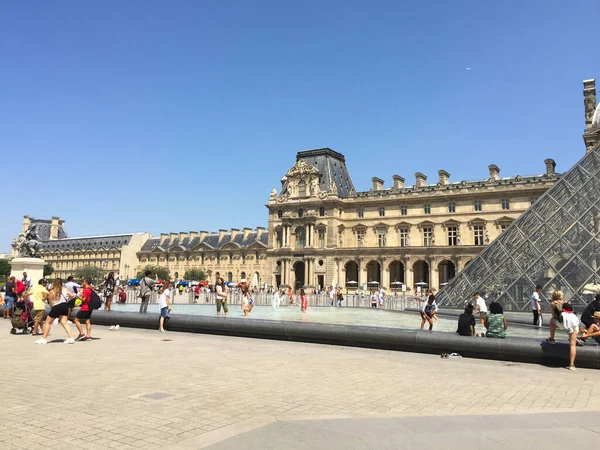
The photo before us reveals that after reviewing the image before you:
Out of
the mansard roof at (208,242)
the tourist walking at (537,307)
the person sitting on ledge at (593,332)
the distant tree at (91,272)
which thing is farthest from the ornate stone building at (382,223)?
the distant tree at (91,272)

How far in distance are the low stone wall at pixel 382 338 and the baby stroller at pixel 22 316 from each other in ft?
8.39

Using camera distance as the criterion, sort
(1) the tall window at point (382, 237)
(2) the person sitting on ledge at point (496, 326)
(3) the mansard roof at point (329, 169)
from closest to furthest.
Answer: (2) the person sitting on ledge at point (496, 326) → (1) the tall window at point (382, 237) → (3) the mansard roof at point (329, 169)

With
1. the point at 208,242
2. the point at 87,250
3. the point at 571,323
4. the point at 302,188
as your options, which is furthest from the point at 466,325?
the point at 87,250

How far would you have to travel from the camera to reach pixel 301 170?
63000 millimetres

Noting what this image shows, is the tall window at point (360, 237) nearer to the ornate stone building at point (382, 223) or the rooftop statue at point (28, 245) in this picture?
the ornate stone building at point (382, 223)

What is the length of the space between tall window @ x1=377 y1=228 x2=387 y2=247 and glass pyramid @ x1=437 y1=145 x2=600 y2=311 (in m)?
37.7

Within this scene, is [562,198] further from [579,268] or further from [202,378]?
[202,378]

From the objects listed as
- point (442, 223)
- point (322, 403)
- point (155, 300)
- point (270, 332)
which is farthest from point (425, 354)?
point (442, 223)

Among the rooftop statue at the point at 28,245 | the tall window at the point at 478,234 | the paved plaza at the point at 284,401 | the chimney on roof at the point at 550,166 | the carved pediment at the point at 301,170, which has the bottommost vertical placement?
the paved plaza at the point at 284,401

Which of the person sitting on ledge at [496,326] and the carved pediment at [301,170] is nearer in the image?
the person sitting on ledge at [496,326]

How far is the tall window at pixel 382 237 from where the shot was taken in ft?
192

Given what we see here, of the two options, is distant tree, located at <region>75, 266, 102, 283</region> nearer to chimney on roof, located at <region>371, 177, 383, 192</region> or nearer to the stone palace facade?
the stone palace facade

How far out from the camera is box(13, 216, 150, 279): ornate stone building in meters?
97.4

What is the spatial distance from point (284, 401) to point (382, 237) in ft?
177
